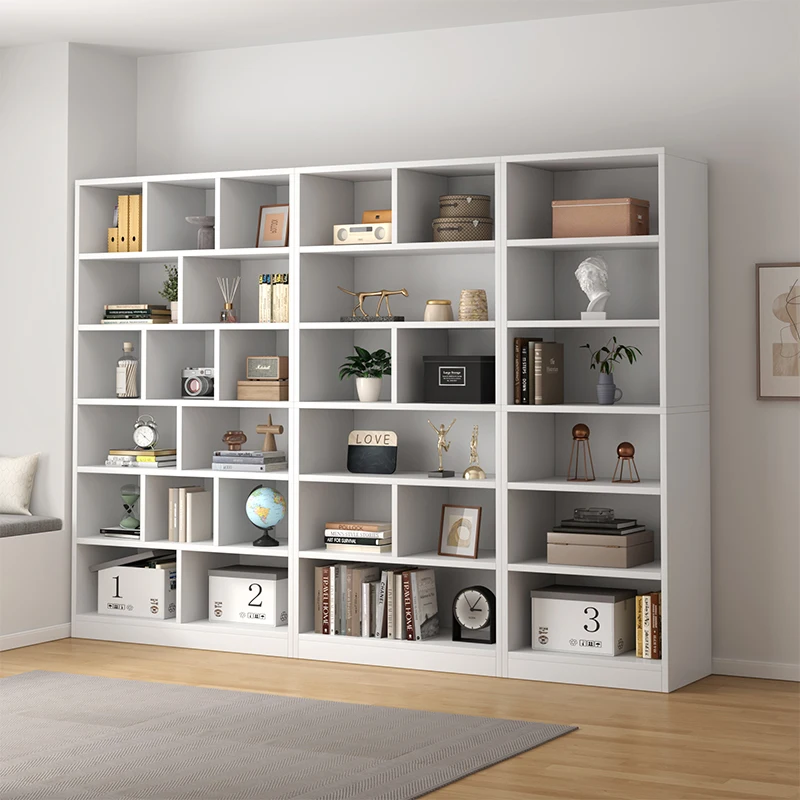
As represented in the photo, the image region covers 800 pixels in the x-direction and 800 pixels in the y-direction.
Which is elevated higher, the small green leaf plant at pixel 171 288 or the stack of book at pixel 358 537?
the small green leaf plant at pixel 171 288

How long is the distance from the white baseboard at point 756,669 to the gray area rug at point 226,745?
1208mm

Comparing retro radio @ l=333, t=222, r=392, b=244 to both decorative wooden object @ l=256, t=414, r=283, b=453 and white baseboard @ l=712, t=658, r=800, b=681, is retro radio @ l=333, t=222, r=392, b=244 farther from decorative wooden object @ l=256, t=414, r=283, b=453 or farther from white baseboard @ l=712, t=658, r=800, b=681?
white baseboard @ l=712, t=658, r=800, b=681

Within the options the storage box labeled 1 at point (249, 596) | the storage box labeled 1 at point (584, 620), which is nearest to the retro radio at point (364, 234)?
the storage box labeled 1 at point (249, 596)

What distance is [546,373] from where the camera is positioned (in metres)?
5.45

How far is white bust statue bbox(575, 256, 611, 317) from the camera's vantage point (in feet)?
17.7

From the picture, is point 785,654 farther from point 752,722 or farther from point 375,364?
point 375,364

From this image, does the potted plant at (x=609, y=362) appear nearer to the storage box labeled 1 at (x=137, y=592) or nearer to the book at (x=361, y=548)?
the book at (x=361, y=548)

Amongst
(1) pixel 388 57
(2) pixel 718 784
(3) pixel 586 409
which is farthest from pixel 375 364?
(2) pixel 718 784

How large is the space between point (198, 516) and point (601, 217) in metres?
2.37

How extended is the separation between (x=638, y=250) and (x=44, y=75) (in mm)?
3046

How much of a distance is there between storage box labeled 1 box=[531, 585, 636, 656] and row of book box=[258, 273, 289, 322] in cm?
170

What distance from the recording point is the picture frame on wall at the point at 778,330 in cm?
542

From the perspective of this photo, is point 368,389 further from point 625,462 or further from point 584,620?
point 584,620

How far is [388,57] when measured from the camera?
6203mm
